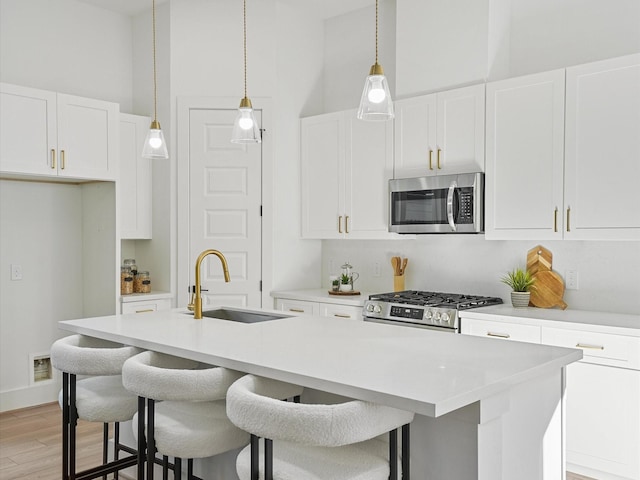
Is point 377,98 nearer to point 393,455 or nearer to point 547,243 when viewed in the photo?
point 393,455

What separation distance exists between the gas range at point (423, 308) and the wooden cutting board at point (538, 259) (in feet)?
1.01

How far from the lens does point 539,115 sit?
342 centimetres

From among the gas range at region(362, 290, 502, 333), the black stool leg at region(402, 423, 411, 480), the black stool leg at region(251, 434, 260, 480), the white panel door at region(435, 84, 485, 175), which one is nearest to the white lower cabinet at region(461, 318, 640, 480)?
the gas range at region(362, 290, 502, 333)

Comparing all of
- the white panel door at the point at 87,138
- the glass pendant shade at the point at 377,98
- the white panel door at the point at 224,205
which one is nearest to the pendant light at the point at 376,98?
the glass pendant shade at the point at 377,98

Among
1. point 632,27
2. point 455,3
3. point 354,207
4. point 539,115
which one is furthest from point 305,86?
point 632,27

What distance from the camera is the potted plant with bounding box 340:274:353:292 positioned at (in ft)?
15.0

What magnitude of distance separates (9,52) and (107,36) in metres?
0.85

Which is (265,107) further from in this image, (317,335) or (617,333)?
→ (617,333)

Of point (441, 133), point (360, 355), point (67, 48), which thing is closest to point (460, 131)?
point (441, 133)

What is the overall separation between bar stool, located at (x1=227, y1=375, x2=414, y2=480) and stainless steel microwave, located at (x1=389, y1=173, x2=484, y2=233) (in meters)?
2.09

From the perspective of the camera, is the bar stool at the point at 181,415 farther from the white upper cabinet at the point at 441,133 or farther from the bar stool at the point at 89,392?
the white upper cabinet at the point at 441,133

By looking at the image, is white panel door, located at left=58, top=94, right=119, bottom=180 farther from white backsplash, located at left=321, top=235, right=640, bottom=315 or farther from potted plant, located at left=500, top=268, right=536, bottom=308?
potted plant, located at left=500, top=268, right=536, bottom=308

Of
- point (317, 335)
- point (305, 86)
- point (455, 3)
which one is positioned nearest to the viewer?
point (317, 335)

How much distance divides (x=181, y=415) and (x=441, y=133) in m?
2.59
